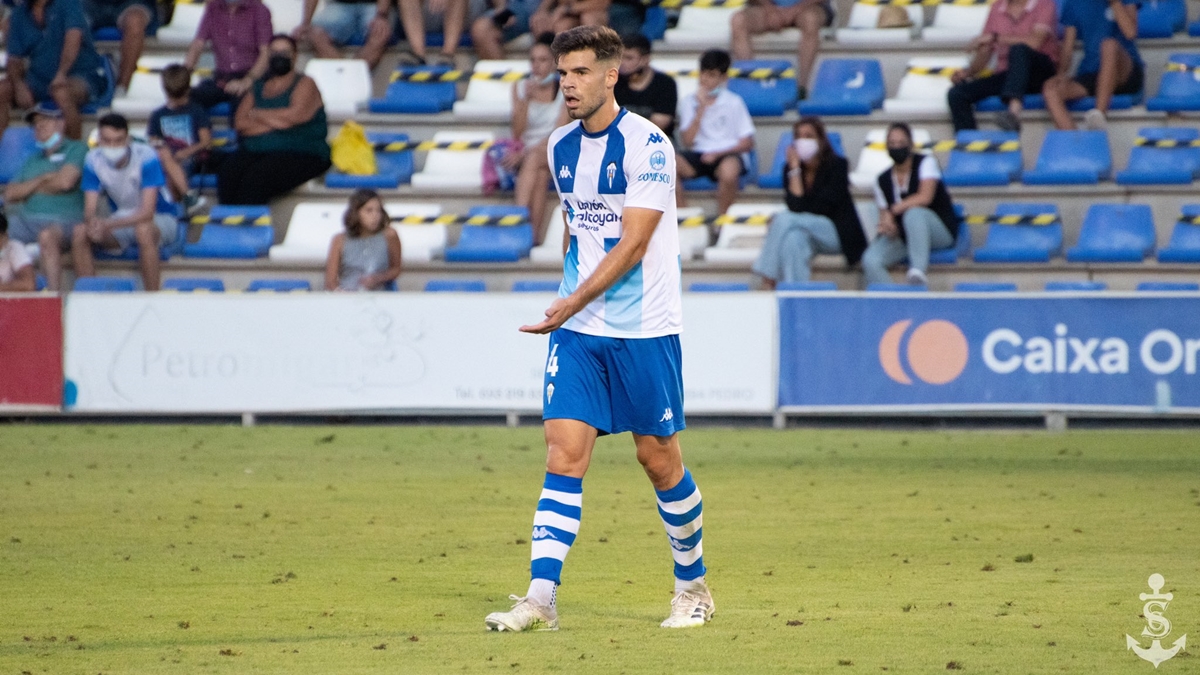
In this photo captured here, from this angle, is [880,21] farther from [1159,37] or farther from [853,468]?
[853,468]

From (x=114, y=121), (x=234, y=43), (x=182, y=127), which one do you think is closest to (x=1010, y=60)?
(x=234, y=43)

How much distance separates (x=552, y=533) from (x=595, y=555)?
2035 millimetres

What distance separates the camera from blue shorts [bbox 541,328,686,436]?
5980mm

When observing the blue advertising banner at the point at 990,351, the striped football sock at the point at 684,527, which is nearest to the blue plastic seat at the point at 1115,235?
the blue advertising banner at the point at 990,351

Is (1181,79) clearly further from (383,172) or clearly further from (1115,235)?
(383,172)

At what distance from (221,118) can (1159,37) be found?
10570 mm

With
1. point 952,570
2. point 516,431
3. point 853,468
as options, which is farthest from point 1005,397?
point 952,570

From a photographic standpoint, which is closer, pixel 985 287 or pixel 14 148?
pixel 985 287

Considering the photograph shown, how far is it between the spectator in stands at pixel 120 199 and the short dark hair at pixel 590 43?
36.9 ft

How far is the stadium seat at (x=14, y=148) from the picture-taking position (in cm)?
1825

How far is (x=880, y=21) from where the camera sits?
62.4ft

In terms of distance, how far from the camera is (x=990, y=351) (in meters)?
14.0

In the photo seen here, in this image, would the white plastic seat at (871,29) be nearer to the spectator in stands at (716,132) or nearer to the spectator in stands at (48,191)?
the spectator in stands at (716,132)

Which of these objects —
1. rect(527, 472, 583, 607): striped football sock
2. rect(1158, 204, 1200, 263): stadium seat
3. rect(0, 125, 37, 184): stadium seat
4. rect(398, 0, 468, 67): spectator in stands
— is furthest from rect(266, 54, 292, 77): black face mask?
rect(527, 472, 583, 607): striped football sock
